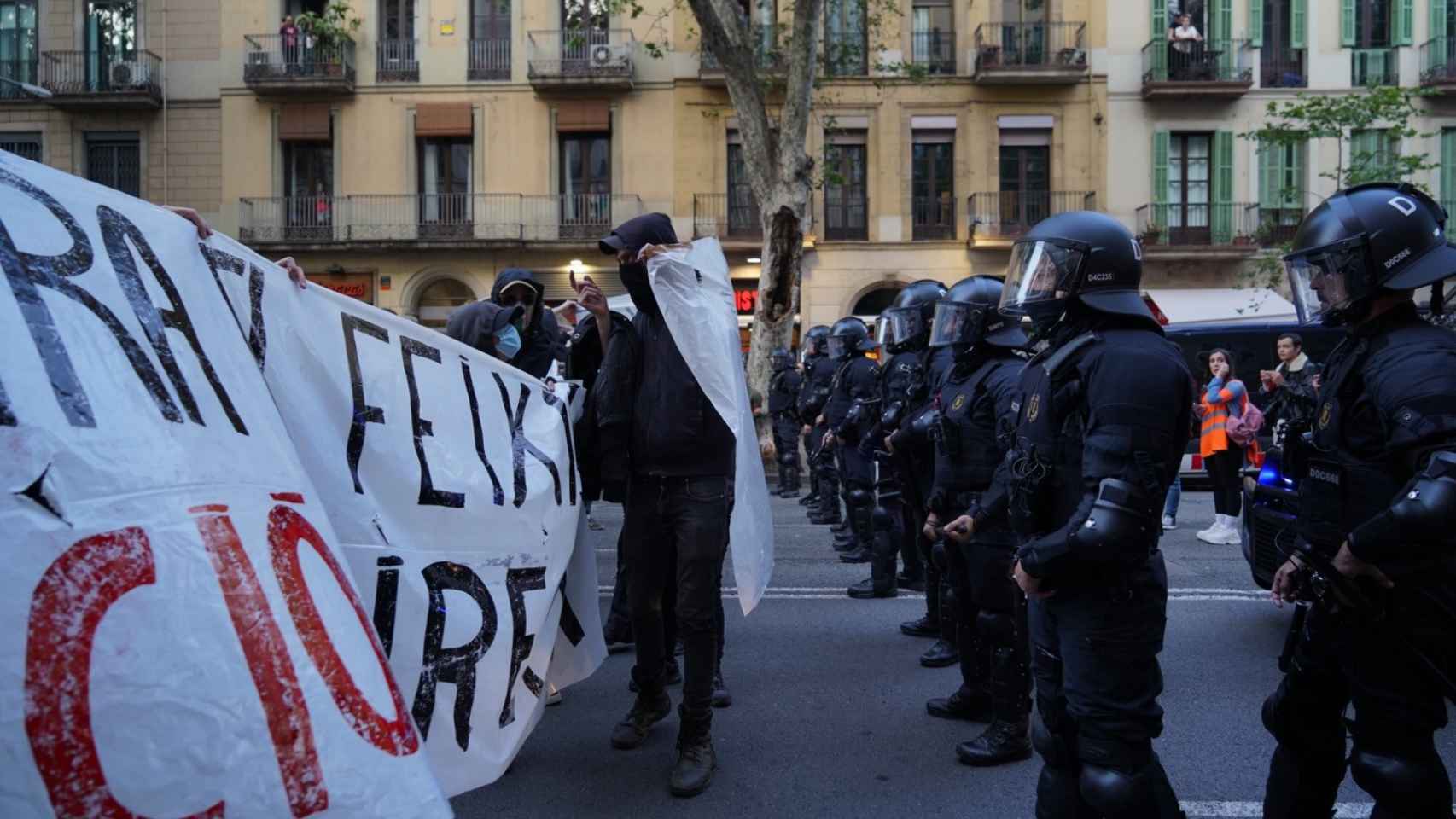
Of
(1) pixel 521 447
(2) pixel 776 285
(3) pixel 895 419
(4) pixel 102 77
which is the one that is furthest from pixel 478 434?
(4) pixel 102 77

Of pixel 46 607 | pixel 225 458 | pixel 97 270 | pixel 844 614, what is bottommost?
pixel 844 614

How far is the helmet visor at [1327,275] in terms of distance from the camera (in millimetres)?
2945

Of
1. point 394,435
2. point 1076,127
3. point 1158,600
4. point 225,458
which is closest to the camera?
point 225,458

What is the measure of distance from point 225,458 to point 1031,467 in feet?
6.76

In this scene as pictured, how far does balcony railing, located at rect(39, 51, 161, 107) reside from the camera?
977 inches

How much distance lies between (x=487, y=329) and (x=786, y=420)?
986 cm

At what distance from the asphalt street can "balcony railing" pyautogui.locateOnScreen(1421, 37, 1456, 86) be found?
22.7 meters

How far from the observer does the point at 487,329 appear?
5.17m

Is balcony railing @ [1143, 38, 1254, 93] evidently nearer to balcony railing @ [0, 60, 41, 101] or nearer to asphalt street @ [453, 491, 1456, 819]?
asphalt street @ [453, 491, 1456, 819]

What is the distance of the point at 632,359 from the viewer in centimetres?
429

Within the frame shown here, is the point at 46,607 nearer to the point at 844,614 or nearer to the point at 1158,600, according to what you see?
the point at 1158,600

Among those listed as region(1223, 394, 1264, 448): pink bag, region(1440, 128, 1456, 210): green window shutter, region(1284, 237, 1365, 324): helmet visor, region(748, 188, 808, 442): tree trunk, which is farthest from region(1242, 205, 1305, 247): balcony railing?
region(1284, 237, 1365, 324): helmet visor

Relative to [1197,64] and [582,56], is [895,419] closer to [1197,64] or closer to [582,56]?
[582,56]

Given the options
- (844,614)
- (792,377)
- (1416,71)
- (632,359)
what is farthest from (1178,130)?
(632,359)
